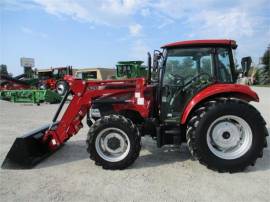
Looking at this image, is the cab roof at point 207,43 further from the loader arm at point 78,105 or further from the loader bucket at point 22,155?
the loader bucket at point 22,155

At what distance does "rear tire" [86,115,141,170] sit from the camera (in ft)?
17.6

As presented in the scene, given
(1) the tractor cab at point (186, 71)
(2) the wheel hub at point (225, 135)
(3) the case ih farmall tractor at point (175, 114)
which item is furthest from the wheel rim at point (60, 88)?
(2) the wheel hub at point (225, 135)

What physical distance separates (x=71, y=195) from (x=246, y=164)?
9.20 ft

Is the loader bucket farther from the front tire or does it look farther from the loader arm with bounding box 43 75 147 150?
the front tire

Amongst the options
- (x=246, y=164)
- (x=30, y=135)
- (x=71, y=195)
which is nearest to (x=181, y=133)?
(x=246, y=164)

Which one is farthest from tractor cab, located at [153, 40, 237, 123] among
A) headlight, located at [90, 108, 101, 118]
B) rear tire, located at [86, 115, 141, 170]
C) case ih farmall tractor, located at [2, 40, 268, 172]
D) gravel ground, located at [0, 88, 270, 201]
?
headlight, located at [90, 108, 101, 118]

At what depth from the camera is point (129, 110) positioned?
6.16 meters

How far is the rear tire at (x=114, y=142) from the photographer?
536 centimetres

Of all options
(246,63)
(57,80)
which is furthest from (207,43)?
(57,80)

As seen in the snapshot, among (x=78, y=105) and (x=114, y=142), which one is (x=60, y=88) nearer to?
(x=78, y=105)

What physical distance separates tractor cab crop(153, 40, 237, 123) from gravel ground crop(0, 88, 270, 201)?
0.99 meters

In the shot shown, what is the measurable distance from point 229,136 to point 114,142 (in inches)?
76.7

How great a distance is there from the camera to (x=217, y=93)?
536 centimetres

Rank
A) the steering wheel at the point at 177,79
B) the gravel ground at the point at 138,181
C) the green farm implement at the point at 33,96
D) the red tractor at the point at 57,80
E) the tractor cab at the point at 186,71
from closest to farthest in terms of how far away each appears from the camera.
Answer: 1. the gravel ground at the point at 138,181
2. the tractor cab at the point at 186,71
3. the steering wheel at the point at 177,79
4. the green farm implement at the point at 33,96
5. the red tractor at the point at 57,80
